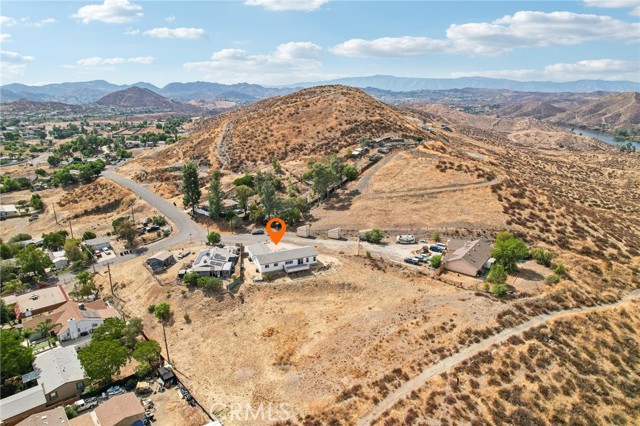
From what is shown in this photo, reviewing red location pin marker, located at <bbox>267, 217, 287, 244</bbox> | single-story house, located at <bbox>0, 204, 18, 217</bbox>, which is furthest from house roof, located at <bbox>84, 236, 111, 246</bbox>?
single-story house, located at <bbox>0, 204, 18, 217</bbox>

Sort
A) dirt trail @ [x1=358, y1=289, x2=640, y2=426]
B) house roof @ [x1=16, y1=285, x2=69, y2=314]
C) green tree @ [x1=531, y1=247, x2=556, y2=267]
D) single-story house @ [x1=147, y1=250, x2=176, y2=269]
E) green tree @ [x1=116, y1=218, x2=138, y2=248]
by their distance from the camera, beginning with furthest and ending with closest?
green tree @ [x1=116, y1=218, x2=138, y2=248] → single-story house @ [x1=147, y1=250, x2=176, y2=269] → green tree @ [x1=531, y1=247, x2=556, y2=267] → house roof @ [x1=16, y1=285, x2=69, y2=314] → dirt trail @ [x1=358, y1=289, x2=640, y2=426]

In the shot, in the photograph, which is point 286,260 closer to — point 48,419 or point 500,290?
point 500,290

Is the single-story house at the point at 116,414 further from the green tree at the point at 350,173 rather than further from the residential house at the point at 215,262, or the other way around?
the green tree at the point at 350,173

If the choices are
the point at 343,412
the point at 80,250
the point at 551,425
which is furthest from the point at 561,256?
the point at 80,250

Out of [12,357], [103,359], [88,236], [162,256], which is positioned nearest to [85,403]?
[103,359]

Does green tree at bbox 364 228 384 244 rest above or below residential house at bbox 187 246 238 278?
above

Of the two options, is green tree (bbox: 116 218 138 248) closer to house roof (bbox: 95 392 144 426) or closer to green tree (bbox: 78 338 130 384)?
green tree (bbox: 78 338 130 384)
